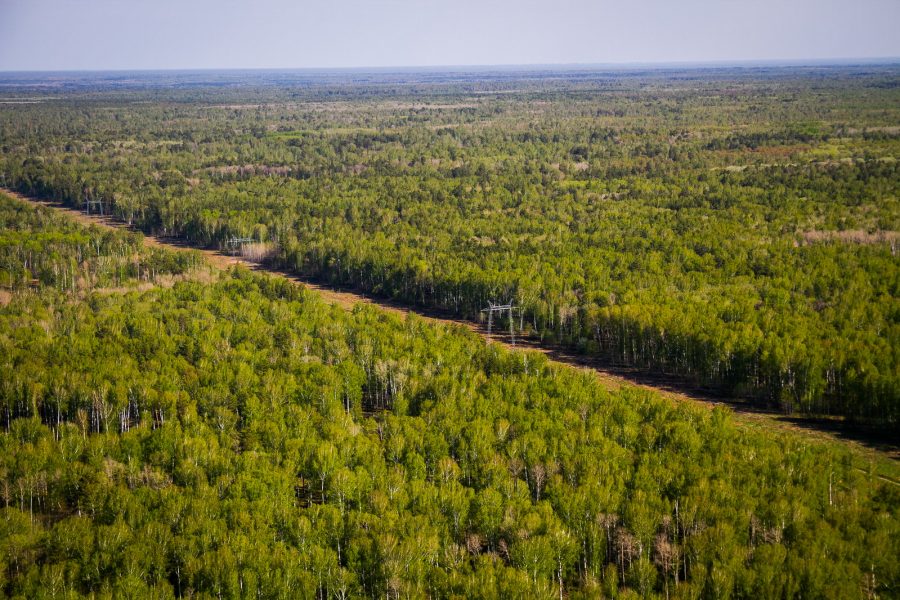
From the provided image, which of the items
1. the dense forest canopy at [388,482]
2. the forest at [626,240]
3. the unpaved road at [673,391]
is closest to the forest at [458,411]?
the dense forest canopy at [388,482]

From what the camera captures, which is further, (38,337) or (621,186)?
(621,186)

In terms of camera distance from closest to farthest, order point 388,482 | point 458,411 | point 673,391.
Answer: point 388,482 < point 458,411 < point 673,391

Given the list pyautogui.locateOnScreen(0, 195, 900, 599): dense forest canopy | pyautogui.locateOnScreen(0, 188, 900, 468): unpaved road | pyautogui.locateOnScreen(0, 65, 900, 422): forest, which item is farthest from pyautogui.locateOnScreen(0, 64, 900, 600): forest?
pyautogui.locateOnScreen(0, 188, 900, 468): unpaved road

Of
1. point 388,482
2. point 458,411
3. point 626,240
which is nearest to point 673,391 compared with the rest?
point 458,411

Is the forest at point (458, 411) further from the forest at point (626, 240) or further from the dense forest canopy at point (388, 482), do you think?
the forest at point (626, 240)

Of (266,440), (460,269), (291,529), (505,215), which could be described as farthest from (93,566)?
(505,215)

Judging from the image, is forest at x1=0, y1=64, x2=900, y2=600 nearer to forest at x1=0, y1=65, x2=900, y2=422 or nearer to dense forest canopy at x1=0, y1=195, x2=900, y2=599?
dense forest canopy at x1=0, y1=195, x2=900, y2=599

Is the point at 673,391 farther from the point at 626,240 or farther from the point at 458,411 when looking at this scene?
the point at 626,240

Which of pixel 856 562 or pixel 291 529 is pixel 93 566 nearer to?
pixel 291 529
